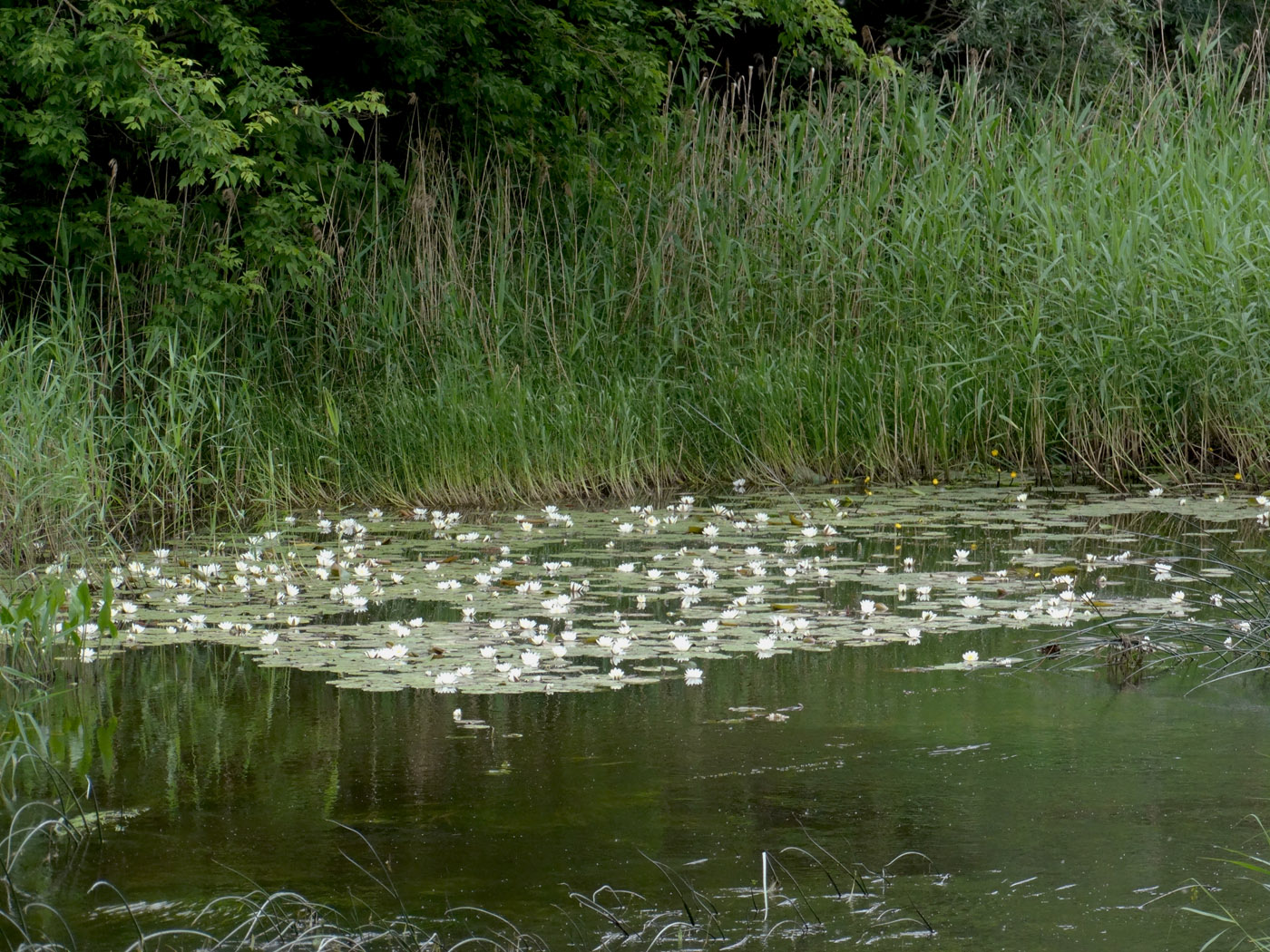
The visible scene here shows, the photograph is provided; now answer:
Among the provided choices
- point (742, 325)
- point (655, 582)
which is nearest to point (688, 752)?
point (655, 582)

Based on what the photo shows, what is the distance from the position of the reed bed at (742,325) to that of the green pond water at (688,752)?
5.73ft

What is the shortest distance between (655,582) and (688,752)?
2.00m

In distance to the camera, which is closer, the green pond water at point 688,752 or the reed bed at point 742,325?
the green pond water at point 688,752

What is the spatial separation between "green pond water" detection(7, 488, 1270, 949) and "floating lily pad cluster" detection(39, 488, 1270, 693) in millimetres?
25

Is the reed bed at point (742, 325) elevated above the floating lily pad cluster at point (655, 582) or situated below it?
above

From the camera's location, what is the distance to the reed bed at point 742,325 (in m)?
8.15

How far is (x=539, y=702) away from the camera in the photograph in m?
4.46

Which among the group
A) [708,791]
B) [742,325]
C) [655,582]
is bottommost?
[708,791]

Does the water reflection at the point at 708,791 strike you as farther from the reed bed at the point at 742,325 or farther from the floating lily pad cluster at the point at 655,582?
the reed bed at the point at 742,325

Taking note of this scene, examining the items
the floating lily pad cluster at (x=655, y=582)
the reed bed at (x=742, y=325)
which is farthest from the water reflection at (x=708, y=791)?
the reed bed at (x=742, y=325)

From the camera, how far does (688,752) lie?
395cm

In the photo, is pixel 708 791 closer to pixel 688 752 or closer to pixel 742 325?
pixel 688 752

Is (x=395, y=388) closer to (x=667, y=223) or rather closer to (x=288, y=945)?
(x=667, y=223)

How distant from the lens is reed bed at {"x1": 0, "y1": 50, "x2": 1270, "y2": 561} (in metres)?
8.15
